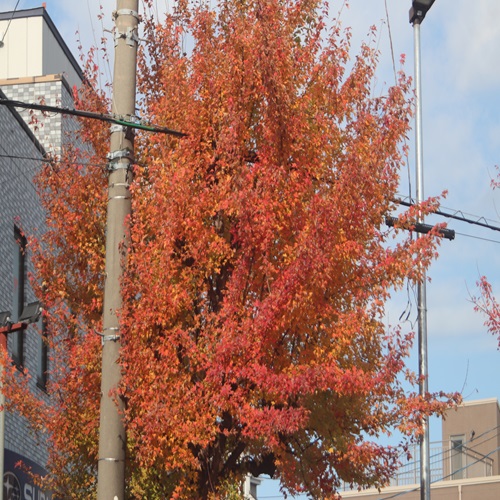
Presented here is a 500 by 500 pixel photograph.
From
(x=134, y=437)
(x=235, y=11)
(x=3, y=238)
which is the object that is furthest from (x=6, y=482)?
(x=235, y=11)

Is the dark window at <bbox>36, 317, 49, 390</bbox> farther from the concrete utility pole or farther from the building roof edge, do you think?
the concrete utility pole

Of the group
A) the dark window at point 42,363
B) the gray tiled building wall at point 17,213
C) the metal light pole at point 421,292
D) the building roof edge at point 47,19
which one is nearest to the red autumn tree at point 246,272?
the metal light pole at point 421,292

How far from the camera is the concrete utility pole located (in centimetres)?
1113

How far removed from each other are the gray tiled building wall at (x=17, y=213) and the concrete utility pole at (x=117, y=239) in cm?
739

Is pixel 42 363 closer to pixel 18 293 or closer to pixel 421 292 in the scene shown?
pixel 18 293

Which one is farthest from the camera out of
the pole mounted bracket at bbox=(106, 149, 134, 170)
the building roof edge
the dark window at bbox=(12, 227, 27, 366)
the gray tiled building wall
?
the building roof edge

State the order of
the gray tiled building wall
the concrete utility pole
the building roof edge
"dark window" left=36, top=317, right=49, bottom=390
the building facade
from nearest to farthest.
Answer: the concrete utility pole → the building facade → the gray tiled building wall → "dark window" left=36, top=317, right=49, bottom=390 → the building roof edge

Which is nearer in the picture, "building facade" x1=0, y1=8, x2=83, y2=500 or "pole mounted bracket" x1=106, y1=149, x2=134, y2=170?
"pole mounted bracket" x1=106, y1=149, x2=134, y2=170

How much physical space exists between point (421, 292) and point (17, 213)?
295 inches

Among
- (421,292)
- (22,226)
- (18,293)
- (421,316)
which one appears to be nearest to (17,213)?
(22,226)

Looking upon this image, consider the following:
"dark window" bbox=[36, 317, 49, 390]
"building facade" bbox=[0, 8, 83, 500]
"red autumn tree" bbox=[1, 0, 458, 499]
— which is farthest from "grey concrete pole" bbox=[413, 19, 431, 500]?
"dark window" bbox=[36, 317, 49, 390]

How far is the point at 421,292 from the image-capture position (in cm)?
1859

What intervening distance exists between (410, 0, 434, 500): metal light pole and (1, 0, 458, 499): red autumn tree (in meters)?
2.86

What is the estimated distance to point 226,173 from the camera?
1347cm
